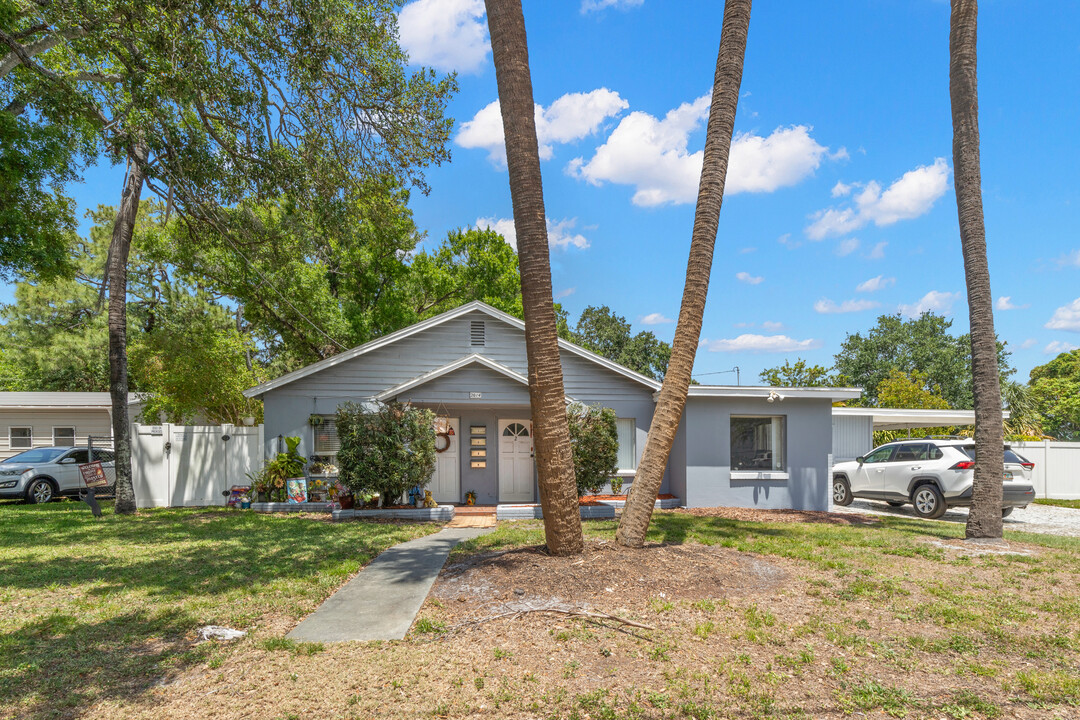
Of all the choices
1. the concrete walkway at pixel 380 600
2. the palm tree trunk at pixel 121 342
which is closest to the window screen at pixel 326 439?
the palm tree trunk at pixel 121 342

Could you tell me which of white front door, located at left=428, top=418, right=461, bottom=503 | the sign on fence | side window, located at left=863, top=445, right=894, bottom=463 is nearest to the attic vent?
white front door, located at left=428, top=418, right=461, bottom=503

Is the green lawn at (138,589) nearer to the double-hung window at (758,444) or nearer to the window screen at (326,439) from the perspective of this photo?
the window screen at (326,439)

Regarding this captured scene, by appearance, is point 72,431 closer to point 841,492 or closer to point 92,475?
point 92,475

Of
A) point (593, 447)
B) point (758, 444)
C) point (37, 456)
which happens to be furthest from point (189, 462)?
point (758, 444)

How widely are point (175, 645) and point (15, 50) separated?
773cm

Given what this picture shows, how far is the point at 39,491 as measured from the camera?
15781 mm

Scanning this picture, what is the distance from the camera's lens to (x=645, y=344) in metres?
51.4

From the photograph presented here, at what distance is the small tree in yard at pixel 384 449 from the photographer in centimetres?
1170

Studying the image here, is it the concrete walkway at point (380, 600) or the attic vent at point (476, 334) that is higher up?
the attic vent at point (476, 334)

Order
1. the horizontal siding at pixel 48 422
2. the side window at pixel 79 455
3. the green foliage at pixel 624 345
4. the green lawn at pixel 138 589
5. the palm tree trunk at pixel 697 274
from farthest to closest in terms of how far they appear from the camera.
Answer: the green foliage at pixel 624 345 → the horizontal siding at pixel 48 422 → the side window at pixel 79 455 → the palm tree trunk at pixel 697 274 → the green lawn at pixel 138 589

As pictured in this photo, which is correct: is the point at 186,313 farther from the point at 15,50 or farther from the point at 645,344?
the point at 645,344

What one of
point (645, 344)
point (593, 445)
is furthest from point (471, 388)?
point (645, 344)

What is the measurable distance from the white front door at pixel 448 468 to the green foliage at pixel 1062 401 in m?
46.1

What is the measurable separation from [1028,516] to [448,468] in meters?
14.3
